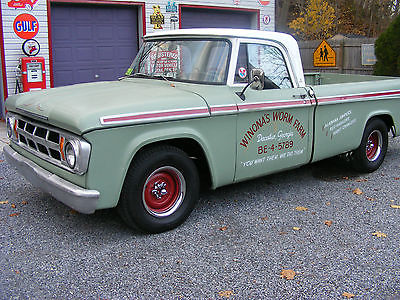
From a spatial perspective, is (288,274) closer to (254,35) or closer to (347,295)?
(347,295)

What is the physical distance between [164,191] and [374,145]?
11.7 ft

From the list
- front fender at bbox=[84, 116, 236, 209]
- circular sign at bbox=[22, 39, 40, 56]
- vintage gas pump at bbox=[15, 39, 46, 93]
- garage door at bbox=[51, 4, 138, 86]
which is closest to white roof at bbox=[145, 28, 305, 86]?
front fender at bbox=[84, 116, 236, 209]

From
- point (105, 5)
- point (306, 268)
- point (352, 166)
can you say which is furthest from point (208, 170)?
point (105, 5)

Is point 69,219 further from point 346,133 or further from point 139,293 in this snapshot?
point 346,133

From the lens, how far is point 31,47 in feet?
33.4

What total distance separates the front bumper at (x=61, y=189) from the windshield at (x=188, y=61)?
1.68 meters

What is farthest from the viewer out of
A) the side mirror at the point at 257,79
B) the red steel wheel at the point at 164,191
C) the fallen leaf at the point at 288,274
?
the side mirror at the point at 257,79

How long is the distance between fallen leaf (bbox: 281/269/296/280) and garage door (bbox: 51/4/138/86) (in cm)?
865

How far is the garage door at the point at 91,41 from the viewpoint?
35.4 ft

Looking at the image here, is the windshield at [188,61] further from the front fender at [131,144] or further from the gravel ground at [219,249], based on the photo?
the gravel ground at [219,249]

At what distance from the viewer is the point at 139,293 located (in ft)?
10.8

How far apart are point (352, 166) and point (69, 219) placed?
150 inches

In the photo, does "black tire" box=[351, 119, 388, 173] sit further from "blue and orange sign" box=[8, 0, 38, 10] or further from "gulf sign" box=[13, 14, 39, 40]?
"blue and orange sign" box=[8, 0, 38, 10]

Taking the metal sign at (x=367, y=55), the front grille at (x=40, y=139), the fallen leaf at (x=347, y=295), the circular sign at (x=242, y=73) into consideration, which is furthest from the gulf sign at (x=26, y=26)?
the metal sign at (x=367, y=55)
